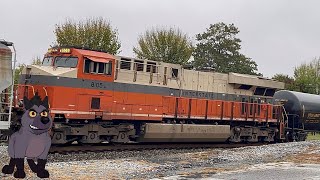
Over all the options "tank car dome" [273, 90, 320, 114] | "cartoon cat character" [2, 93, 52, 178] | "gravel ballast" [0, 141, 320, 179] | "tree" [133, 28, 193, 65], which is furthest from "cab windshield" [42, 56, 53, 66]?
"tree" [133, 28, 193, 65]

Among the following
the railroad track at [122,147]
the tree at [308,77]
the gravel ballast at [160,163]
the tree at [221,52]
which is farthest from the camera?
the tree at [221,52]

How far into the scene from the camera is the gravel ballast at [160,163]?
10.8m

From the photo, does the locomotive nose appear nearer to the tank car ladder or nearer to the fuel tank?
the tank car ladder

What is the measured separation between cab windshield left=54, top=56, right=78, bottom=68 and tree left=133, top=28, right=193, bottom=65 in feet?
74.5

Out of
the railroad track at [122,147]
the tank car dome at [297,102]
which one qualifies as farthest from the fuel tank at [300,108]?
the railroad track at [122,147]

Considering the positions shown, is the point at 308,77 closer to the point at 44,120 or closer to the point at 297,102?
the point at 297,102

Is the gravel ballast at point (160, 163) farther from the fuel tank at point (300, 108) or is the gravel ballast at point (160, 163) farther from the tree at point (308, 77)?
the tree at point (308, 77)

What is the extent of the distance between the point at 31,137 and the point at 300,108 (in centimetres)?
2182

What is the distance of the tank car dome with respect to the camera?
26.3 metres

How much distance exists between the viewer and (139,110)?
1822 centimetres

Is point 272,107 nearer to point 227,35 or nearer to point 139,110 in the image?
point 139,110

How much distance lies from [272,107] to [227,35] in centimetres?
4799

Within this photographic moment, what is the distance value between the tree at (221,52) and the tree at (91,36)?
108ft

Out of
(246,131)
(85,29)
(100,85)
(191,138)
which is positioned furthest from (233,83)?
(85,29)
